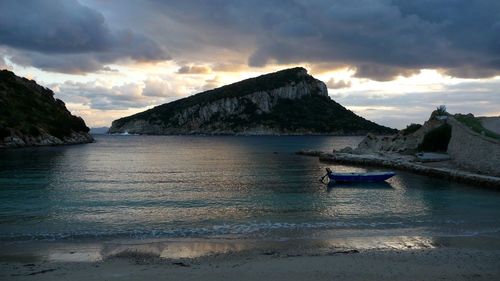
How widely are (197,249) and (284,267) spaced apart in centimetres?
478

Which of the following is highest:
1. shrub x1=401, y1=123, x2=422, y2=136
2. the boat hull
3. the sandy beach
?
shrub x1=401, y1=123, x2=422, y2=136

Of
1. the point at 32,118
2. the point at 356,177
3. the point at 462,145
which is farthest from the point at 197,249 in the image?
the point at 32,118

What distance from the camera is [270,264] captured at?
16047 mm

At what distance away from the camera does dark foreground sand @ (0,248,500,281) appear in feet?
48.0

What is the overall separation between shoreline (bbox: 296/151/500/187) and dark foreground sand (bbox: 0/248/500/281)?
2385cm

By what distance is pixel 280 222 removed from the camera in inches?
960

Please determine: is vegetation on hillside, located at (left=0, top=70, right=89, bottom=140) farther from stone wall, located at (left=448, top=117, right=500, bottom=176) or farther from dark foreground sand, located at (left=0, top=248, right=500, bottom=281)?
dark foreground sand, located at (left=0, top=248, right=500, bottom=281)

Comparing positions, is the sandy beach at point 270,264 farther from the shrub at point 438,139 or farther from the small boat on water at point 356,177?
the shrub at point 438,139

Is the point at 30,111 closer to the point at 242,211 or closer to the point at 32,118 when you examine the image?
the point at 32,118

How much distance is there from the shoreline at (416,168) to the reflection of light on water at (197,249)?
2838 centimetres

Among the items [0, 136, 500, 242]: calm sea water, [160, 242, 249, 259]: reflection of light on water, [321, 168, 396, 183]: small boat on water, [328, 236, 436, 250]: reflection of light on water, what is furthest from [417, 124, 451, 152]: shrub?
[160, 242, 249, 259]: reflection of light on water

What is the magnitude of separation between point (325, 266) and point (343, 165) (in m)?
55.0

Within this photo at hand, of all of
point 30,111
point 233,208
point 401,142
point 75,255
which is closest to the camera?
point 75,255

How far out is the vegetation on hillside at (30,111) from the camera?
11344cm
